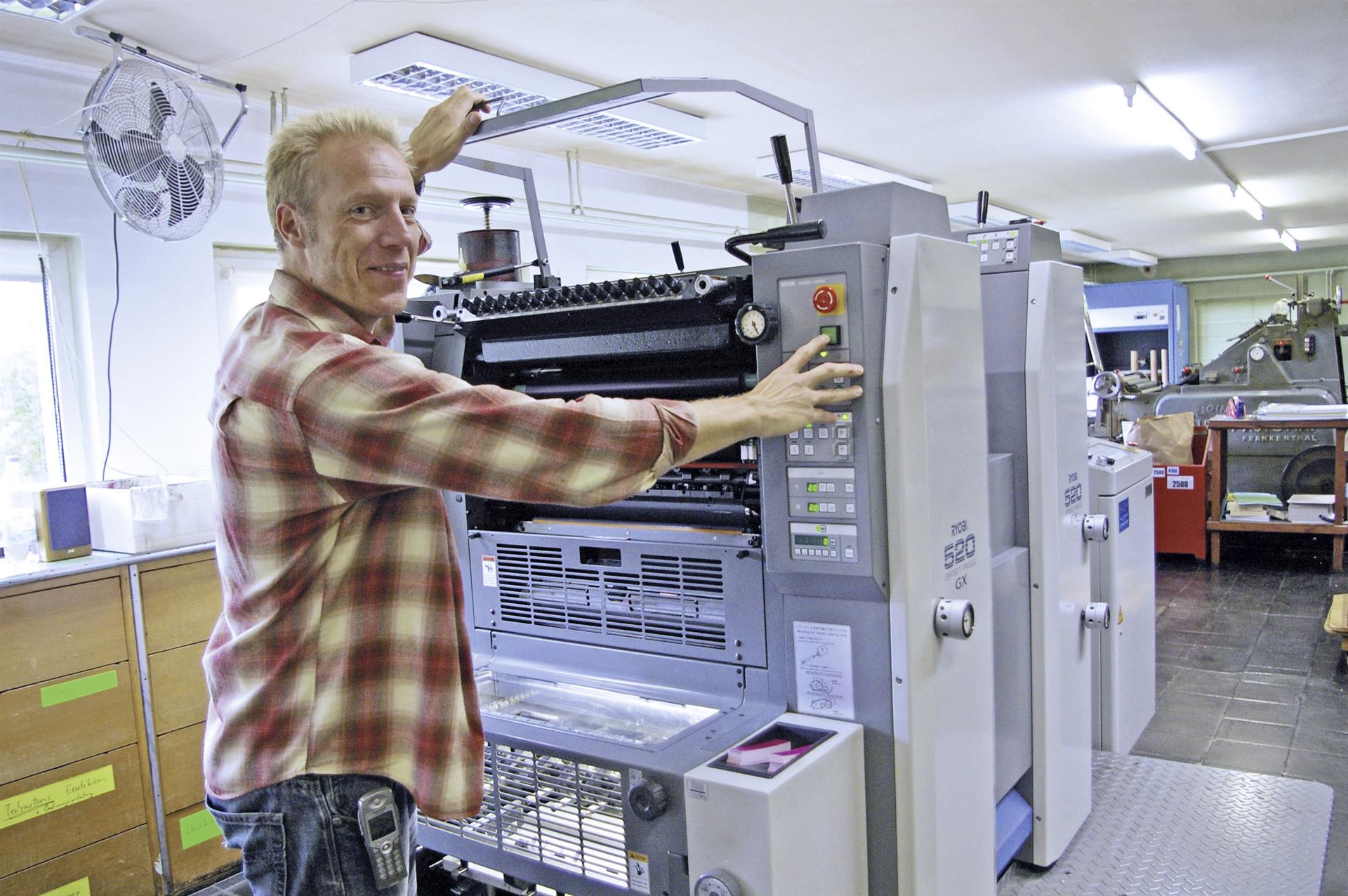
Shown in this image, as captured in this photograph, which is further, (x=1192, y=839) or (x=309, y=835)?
(x=1192, y=839)

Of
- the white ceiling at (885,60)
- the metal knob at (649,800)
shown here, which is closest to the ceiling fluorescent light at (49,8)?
the white ceiling at (885,60)

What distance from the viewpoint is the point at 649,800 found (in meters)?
1.41

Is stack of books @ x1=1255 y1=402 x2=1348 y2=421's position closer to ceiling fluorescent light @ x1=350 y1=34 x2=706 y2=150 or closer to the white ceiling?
the white ceiling

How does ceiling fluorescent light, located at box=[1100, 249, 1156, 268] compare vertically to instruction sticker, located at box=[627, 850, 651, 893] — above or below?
above

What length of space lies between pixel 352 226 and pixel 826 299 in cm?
69

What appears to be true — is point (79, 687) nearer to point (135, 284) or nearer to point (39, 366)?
point (39, 366)

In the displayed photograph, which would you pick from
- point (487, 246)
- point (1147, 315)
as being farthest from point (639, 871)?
point (1147, 315)

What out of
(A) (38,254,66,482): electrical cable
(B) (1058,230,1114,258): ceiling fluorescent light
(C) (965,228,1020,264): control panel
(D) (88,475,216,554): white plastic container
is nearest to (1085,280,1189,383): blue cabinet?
(B) (1058,230,1114,258): ceiling fluorescent light

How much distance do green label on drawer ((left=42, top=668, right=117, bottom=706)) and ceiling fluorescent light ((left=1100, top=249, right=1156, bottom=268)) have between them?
1250cm

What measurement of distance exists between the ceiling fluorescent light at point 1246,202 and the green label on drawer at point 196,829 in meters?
8.81

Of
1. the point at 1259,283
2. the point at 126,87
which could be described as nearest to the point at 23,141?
the point at 126,87

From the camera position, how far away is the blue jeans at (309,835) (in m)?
1.20

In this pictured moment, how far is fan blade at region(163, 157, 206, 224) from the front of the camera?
288 cm

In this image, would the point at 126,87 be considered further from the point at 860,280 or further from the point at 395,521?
the point at 860,280
